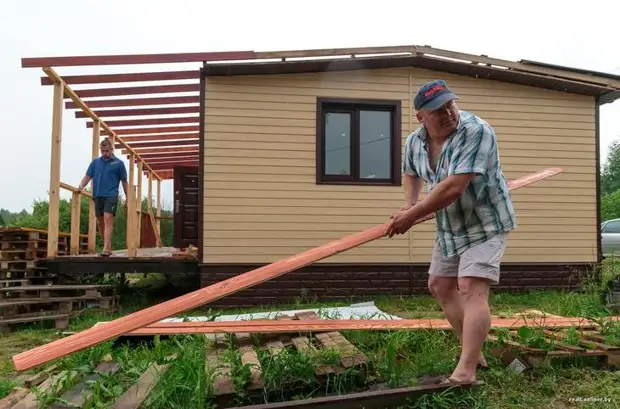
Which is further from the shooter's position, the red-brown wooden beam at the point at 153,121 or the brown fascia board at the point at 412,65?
the red-brown wooden beam at the point at 153,121

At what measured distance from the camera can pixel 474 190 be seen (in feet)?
8.30

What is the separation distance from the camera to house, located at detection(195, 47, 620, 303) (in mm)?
7094

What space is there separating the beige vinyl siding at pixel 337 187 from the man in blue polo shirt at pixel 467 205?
4.57 m

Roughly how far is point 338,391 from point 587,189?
6985 mm

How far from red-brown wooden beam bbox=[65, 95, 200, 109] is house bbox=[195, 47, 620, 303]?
4.71ft

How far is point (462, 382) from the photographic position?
2.47 m

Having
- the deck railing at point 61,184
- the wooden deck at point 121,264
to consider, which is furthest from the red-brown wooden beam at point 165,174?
the wooden deck at point 121,264

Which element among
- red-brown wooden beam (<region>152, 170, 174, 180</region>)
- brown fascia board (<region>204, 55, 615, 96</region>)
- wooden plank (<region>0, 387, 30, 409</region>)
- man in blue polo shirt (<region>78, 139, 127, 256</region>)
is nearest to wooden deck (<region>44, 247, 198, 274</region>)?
man in blue polo shirt (<region>78, 139, 127, 256</region>)

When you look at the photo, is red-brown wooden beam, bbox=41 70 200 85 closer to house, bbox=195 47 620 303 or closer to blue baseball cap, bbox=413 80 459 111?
house, bbox=195 47 620 303

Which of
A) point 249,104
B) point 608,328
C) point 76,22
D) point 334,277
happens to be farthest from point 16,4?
point 608,328

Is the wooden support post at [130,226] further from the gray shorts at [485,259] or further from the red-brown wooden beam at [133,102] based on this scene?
the gray shorts at [485,259]

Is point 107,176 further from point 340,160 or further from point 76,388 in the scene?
point 76,388

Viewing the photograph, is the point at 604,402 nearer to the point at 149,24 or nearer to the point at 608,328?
the point at 608,328

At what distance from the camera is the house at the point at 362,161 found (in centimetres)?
709
